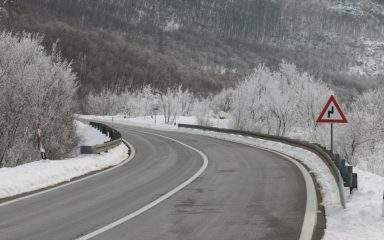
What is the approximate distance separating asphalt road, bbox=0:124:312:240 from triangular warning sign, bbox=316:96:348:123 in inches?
65.8

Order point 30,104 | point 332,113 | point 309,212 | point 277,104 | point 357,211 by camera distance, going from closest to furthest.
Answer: point 357,211 < point 309,212 < point 332,113 < point 30,104 < point 277,104

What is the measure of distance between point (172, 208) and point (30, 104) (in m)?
26.0

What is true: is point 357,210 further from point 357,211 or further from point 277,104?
point 277,104

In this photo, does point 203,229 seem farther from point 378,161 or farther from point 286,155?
point 378,161

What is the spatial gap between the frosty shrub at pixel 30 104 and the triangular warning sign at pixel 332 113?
18886 mm

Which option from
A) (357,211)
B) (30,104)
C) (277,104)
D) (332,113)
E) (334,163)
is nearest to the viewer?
(357,211)

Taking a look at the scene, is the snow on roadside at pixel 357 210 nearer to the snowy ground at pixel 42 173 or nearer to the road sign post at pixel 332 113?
the road sign post at pixel 332 113

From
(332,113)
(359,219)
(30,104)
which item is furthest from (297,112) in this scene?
(359,219)

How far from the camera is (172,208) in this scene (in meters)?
8.21

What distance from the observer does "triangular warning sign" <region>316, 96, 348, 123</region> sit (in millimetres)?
11220

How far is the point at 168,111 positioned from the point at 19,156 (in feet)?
156

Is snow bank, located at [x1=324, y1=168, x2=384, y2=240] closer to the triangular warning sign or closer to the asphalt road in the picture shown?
the asphalt road

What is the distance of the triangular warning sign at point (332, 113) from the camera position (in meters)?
11.2

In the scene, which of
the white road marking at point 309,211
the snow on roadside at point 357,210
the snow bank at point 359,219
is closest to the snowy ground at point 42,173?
the white road marking at point 309,211
